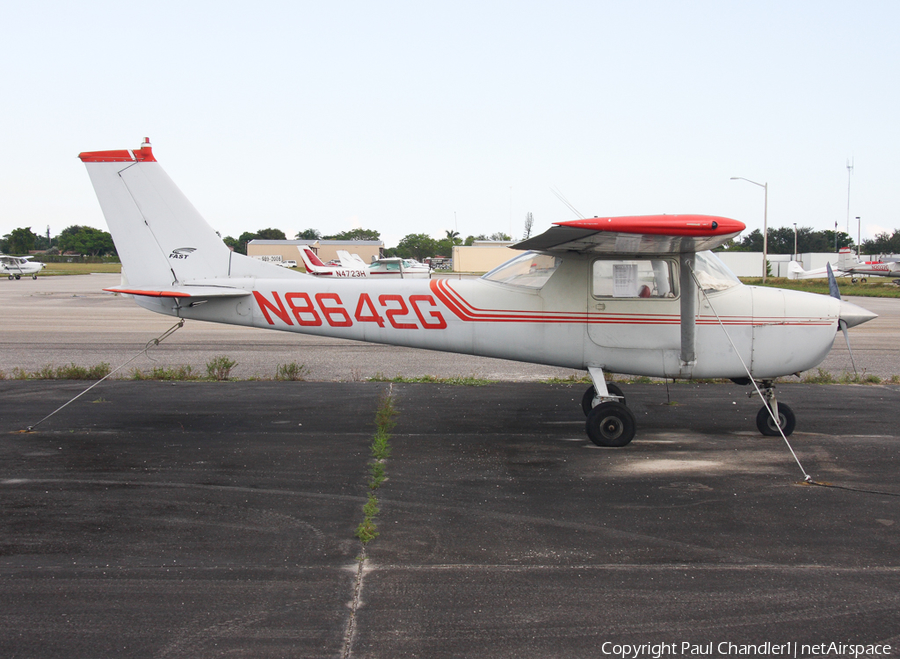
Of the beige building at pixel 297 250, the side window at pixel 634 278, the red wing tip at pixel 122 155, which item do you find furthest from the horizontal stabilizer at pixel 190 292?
the beige building at pixel 297 250

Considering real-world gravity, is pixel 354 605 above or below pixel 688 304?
below

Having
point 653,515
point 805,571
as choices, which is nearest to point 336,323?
point 653,515

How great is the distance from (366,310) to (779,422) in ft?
16.2

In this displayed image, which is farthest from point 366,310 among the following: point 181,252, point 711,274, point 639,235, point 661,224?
point 711,274

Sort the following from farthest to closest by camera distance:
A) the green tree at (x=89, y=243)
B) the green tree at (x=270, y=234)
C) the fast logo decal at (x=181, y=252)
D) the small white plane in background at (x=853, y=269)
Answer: the green tree at (x=270, y=234)
the green tree at (x=89, y=243)
the small white plane in background at (x=853, y=269)
the fast logo decal at (x=181, y=252)

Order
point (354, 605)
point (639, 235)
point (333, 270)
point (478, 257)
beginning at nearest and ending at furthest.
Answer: point (354, 605), point (639, 235), point (333, 270), point (478, 257)

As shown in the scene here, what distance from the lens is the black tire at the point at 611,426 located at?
22.9 ft

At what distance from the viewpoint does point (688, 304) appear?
7.08 meters

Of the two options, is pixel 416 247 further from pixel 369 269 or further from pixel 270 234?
pixel 369 269

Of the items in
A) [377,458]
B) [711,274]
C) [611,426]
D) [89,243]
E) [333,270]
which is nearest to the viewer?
[377,458]

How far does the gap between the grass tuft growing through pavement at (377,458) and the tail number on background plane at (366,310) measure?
1257 mm

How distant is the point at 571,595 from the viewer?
3.84m

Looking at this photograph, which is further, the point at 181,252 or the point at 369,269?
the point at 369,269

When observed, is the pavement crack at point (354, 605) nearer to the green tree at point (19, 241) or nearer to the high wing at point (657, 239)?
the high wing at point (657, 239)
